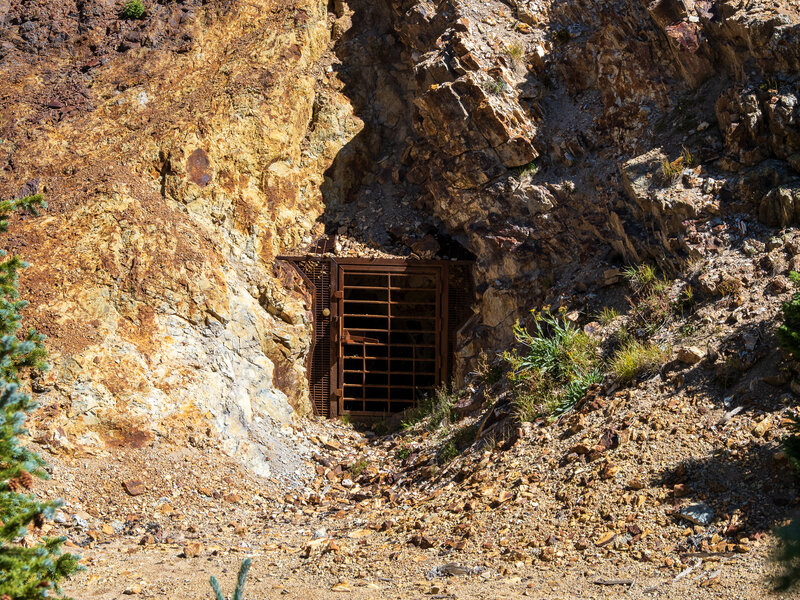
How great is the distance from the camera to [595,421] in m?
7.42

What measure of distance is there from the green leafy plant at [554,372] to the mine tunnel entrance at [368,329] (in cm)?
217

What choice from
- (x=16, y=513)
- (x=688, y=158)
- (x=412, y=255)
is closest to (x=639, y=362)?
(x=688, y=158)

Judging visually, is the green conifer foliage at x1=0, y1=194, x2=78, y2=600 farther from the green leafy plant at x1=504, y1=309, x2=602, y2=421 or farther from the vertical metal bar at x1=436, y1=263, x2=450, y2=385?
the vertical metal bar at x1=436, y1=263, x2=450, y2=385

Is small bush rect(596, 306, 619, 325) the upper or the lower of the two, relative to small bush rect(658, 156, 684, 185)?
lower

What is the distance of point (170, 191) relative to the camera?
10469 millimetres

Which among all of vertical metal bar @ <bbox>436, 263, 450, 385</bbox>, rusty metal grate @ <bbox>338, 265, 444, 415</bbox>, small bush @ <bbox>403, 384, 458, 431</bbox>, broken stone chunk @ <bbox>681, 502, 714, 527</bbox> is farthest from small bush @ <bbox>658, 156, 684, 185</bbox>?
broken stone chunk @ <bbox>681, 502, 714, 527</bbox>

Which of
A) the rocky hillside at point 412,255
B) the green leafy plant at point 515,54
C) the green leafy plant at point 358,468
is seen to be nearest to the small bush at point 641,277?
the rocky hillside at point 412,255

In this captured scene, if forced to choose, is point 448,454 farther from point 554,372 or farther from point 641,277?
point 641,277

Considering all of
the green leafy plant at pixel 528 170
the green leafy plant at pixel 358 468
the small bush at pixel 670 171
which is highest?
the green leafy plant at pixel 528 170

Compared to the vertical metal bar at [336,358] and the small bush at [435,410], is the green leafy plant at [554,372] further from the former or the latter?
the vertical metal bar at [336,358]

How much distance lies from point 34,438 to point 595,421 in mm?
5519

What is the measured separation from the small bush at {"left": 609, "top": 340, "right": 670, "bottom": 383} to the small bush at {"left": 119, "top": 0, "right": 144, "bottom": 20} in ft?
29.7

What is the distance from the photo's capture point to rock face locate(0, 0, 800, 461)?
29.1ft

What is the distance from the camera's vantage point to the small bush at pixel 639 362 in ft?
24.9
